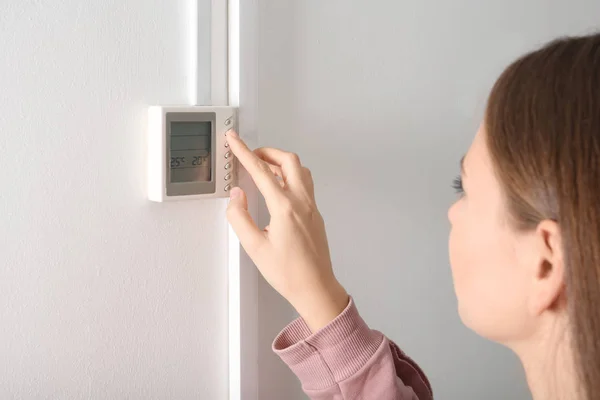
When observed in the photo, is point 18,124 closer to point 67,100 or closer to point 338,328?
point 67,100

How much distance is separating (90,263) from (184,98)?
22 centimetres

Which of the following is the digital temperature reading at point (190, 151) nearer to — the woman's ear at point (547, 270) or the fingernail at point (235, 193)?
the fingernail at point (235, 193)

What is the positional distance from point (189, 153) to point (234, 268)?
157 mm

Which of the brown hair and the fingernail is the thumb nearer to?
the fingernail

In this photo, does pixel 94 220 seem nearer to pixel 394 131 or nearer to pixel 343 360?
pixel 343 360

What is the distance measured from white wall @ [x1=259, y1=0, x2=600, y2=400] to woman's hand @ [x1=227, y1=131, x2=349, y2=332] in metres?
0.10

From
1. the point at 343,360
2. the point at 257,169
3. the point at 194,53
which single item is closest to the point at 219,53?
the point at 194,53

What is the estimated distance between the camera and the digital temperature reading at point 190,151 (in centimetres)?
82

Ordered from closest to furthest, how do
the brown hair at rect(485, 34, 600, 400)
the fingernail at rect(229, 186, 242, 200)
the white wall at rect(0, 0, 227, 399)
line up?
the brown hair at rect(485, 34, 600, 400), the white wall at rect(0, 0, 227, 399), the fingernail at rect(229, 186, 242, 200)

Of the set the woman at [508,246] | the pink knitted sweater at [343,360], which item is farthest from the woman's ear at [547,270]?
the pink knitted sweater at [343,360]

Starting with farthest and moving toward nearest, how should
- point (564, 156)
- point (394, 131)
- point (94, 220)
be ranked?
point (394, 131) → point (94, 220) → point (564, 156)

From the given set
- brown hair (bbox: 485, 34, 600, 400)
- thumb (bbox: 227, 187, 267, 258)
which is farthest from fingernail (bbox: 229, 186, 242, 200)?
brown hair (bbox: 485, 34, 600, 400)

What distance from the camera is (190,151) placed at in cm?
84

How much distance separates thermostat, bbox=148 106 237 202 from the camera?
81 cm
